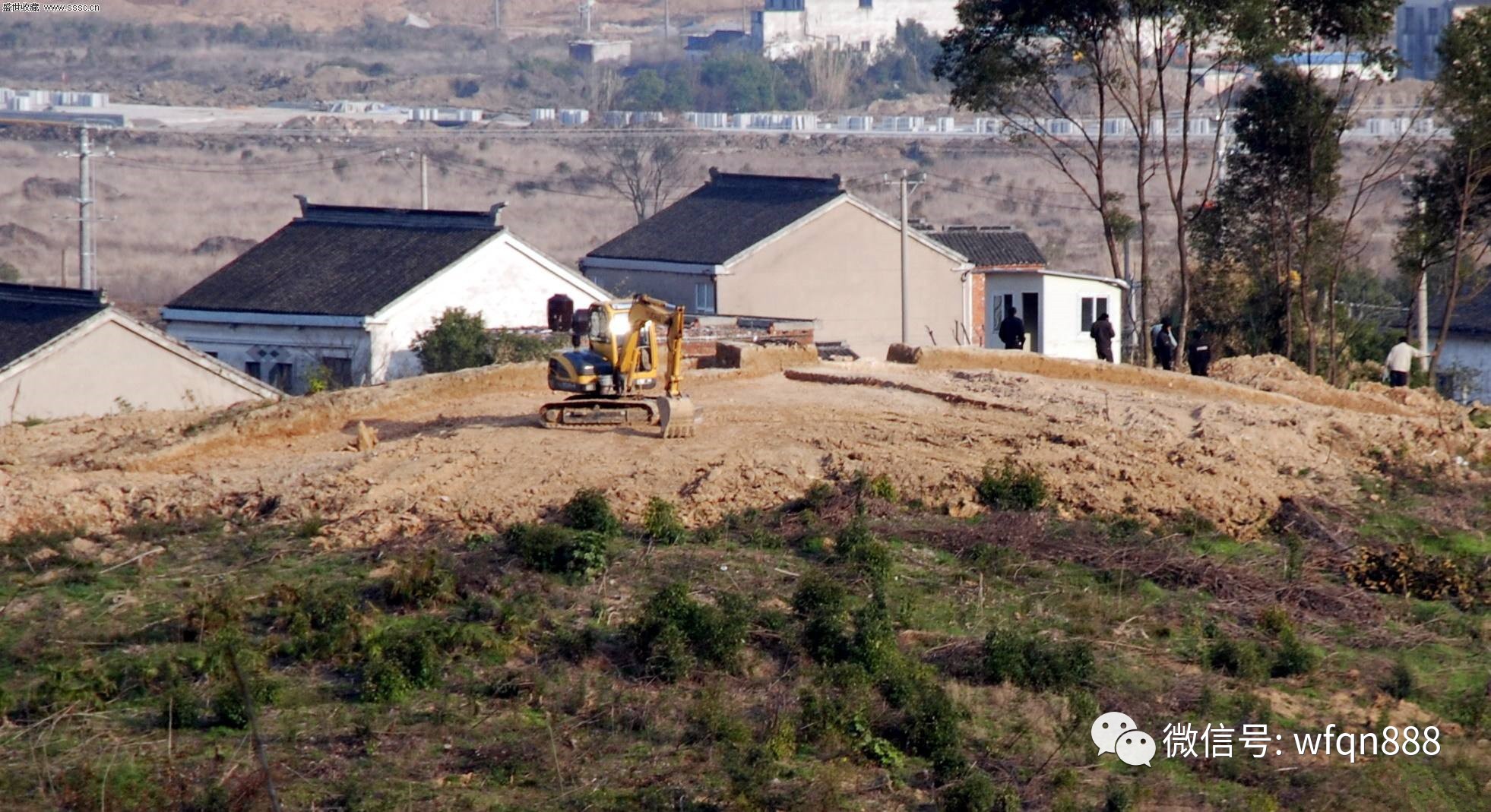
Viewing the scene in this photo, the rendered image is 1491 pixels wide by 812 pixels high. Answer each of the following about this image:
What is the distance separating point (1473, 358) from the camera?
42406 mm

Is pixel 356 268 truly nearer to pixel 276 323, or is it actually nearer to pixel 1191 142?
pixel 276 323

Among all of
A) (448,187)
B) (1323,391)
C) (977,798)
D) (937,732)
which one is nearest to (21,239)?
(448,187)

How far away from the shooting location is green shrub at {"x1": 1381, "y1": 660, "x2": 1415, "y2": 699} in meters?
15.6

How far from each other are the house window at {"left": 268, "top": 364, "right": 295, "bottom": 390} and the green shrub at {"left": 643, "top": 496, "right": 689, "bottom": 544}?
1732 centimetres

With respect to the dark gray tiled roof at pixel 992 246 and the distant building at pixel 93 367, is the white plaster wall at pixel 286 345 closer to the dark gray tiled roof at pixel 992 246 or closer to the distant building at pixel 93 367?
the distant building at pixel 93 367

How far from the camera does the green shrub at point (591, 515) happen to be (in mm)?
16875

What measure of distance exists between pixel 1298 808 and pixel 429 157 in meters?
69.1

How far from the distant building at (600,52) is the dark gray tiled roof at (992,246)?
74.7 meters

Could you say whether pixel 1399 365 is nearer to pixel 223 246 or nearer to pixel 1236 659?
pixel 1236 659

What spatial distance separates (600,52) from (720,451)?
101 m

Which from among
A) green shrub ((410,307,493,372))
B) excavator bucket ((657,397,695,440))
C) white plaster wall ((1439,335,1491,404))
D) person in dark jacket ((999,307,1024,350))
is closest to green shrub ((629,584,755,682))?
excavator bucket ((657,397,695,440))

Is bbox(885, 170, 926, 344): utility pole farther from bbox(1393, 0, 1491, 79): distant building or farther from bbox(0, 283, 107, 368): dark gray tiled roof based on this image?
bbox(1393, 0, 1491, 79): distant building

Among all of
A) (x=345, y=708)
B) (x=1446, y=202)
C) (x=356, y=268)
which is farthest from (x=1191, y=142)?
(x=345, y=708)

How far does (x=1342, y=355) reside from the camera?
33125 mm
